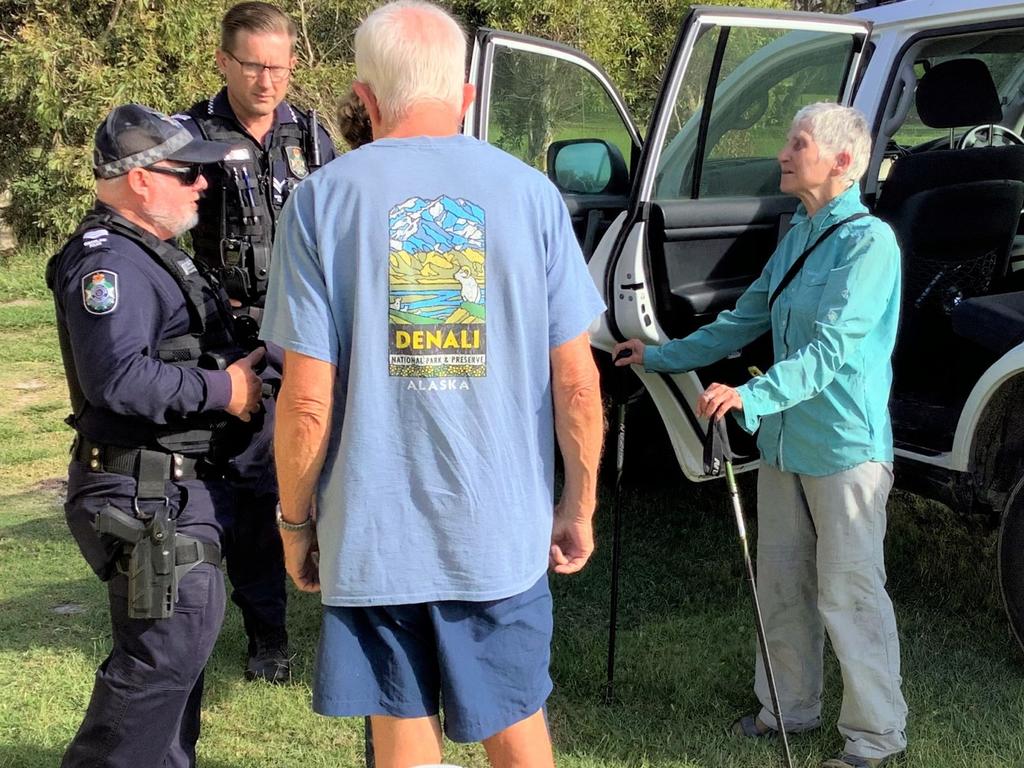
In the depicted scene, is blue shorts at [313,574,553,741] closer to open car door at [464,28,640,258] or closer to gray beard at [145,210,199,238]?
gray beard at [145,210,199,238]

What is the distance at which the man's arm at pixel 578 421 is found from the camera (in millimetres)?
2113

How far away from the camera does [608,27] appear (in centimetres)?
1282

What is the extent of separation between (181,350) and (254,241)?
0.93 m

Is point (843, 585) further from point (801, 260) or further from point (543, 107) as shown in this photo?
point (543, 107)

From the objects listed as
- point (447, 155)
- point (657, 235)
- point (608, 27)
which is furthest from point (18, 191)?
point (447, 155)

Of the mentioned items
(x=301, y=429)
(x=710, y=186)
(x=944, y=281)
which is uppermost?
(x=710, y=186)

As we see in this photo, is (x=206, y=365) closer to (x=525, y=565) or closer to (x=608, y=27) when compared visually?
(x=525, y=565)

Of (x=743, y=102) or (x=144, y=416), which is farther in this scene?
(x=743, y=102)

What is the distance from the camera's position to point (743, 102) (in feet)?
13.4

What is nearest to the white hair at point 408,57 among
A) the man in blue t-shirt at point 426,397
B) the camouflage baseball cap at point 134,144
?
the man in blue t-shirt at point 426,397

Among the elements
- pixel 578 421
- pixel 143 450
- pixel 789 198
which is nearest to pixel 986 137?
pixel 789 198

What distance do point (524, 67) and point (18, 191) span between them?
29.1ft

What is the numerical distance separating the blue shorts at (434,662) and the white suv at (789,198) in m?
1.59

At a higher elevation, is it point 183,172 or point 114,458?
point 183,172
